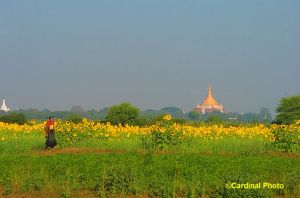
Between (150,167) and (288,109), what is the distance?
35.0 meters

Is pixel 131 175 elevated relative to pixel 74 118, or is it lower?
lower

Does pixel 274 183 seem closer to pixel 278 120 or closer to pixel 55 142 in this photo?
pixel 55 142

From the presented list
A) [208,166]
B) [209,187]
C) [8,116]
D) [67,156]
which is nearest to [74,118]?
[8,116]

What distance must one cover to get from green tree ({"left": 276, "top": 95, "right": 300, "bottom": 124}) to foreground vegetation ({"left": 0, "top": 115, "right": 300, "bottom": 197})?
23.7 metres

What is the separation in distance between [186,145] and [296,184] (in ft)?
35.2

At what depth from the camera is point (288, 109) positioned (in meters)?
47.7

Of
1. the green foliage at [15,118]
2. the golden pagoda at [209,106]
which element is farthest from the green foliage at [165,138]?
the golden pagoda at [209,106]

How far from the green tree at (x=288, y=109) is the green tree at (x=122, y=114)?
12.3m

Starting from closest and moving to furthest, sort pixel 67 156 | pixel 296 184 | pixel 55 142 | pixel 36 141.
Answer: pixel 296 184 < pixel 67 156 < pixel 55 142 < pixel 36 141

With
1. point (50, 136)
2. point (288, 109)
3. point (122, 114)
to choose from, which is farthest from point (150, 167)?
point (288, 109)

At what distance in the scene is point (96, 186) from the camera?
12.2m

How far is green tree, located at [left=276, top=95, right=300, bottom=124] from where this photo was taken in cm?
4653

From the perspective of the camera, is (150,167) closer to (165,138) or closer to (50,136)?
(165,138)

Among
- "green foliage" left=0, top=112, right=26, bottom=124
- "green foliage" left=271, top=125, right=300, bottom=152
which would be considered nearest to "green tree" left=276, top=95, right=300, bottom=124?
"green foliage" left=0, top=112, right=26, bottom=124
